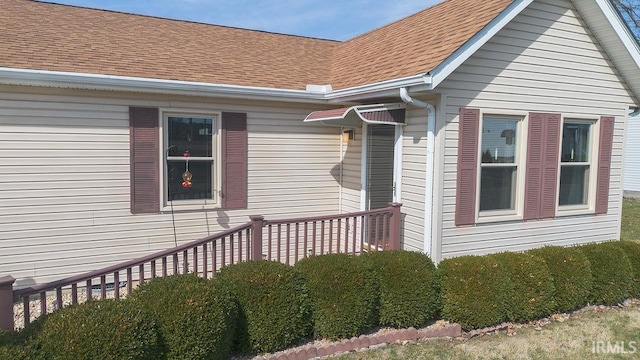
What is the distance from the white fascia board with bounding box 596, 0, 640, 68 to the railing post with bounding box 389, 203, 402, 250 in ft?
13.2

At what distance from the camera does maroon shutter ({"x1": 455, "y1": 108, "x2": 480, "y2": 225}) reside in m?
5.89

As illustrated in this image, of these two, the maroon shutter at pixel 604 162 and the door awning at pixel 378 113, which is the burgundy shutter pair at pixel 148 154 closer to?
the door awning at pixel 378 113

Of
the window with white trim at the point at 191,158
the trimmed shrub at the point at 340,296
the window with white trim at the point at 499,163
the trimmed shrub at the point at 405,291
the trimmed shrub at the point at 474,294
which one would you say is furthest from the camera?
the window with white trim at the point at 191,158

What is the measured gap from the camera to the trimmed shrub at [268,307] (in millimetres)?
4066

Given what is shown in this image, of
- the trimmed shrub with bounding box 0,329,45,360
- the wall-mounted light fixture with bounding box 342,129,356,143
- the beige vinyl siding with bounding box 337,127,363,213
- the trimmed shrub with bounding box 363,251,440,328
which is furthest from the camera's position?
the wall-mounted light fixture with bounding box 342,129,356,143

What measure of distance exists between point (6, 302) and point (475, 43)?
5.46m

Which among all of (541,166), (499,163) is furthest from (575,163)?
(499,163)

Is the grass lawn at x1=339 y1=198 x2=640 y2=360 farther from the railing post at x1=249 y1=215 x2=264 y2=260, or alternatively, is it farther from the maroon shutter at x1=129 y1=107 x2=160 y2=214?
the maroon shutter at x1=129 y1=107 x2=160 y2=214

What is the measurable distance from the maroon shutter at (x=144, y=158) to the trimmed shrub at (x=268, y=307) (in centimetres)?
268

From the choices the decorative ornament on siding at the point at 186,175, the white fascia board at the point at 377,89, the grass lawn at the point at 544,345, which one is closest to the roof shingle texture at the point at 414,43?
the white fascia board at the point at 377,89

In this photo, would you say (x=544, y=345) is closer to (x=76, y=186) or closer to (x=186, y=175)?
(x=186, y=175)

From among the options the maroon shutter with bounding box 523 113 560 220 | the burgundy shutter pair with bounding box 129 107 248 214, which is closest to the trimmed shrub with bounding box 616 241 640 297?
the maroon shutter with bounding box 523 113 560 220

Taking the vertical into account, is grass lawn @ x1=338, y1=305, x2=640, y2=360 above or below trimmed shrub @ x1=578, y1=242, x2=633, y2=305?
below

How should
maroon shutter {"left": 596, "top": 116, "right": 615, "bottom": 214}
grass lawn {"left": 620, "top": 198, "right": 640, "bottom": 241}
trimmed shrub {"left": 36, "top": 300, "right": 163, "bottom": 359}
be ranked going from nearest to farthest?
1. trimmed shrub {"left": 36, "top": 300, "right": 163, "bottom": 359}
2. maroon shutter {"left": 596, "top": 116, "right": 615, "bottom": 214}
3. grass lawn {"left": 620, "top": 198, "right": 640, "bottom": 241}
